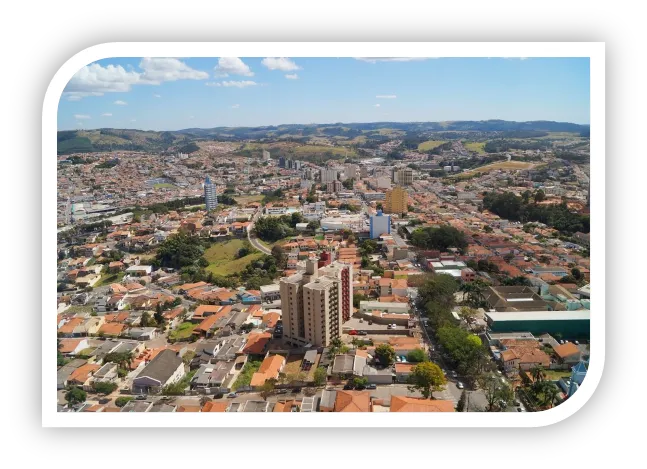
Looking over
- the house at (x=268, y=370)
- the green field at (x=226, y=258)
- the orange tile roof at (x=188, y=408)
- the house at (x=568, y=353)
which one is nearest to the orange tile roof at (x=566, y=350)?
the house at (x=568, y=353)

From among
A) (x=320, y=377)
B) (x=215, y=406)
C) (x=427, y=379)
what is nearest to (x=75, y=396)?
(x=215, y=406)

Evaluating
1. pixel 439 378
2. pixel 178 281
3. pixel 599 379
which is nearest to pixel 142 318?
pixel 178 281

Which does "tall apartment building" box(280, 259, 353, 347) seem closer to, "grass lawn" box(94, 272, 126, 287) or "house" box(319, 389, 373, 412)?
"house" box(319, 389, 373, 412)

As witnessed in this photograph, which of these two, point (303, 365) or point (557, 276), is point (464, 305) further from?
point (303, 365)

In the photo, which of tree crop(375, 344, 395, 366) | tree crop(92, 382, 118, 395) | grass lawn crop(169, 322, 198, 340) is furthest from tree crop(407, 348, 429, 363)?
tree crop(92, 382, 118, 395)
